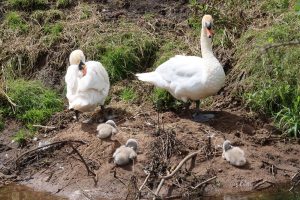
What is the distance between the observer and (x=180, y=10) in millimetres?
14398

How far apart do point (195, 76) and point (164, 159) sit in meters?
1.57

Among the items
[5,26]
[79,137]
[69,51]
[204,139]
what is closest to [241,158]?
[204,139]

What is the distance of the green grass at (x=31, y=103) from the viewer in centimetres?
1270

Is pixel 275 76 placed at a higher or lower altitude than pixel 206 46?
lower

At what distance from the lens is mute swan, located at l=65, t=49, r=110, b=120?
11.6 metres

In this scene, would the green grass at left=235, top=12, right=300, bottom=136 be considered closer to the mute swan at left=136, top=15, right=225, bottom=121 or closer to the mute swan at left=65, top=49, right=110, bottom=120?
the mute swan at left=136, top=15, right=225, bottom=121

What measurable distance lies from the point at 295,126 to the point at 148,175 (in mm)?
2411

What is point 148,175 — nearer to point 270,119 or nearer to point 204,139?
point 204,139

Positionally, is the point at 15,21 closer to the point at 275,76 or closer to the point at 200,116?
the point at 200,116

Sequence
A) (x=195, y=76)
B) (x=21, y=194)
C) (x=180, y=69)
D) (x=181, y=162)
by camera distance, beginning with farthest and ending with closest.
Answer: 1. (x=180, y=69)
2. (x=195, y=76)
3. (x=21, y=194)
4. (x=181, y=162)

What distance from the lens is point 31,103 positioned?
13.0 m

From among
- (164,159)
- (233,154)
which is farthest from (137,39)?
(233,154)

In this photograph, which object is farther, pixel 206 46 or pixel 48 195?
pixel 206 46

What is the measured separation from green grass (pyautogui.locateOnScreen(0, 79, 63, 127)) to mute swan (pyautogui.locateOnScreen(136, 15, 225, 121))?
191cm
